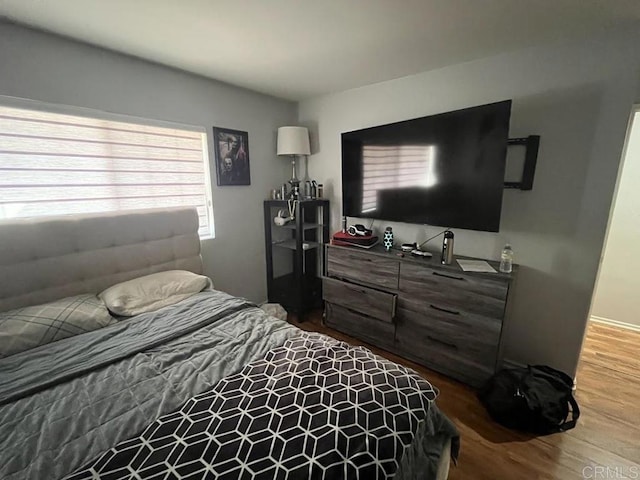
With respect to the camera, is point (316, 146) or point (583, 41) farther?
point (316, 146)

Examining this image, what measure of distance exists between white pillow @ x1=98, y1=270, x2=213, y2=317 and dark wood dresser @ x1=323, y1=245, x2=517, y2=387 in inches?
48.4

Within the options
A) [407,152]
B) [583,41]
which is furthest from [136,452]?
[583,41]

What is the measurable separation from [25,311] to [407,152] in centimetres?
268

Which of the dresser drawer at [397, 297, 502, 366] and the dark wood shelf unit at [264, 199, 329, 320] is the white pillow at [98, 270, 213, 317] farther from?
the dresser drawer at [397, 297, 502, 366]

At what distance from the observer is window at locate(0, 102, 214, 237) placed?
1.73m

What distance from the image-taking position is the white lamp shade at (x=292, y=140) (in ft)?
9.52

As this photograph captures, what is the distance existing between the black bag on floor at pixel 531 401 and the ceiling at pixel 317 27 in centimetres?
217

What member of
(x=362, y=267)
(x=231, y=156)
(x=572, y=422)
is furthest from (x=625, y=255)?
(x=231, y=156)

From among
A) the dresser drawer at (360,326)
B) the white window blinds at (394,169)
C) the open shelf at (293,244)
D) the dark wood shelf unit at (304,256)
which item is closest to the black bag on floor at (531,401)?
Answer: the dresser drawer at (360,326)

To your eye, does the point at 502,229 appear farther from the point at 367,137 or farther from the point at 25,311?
the point at 25,311

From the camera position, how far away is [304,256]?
3.09 m

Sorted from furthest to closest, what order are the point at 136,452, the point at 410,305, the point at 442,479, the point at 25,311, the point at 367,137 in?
the point at 367,137 → the point at 410,305 → the point at 25,311 → the point at 442,479 → the point at 136,452

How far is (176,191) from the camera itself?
249 cm

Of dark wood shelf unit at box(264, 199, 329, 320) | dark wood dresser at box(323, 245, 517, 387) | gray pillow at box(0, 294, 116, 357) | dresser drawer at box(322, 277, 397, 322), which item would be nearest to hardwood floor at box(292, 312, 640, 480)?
dark wood dresser at box(323, 245, 517, 387)
